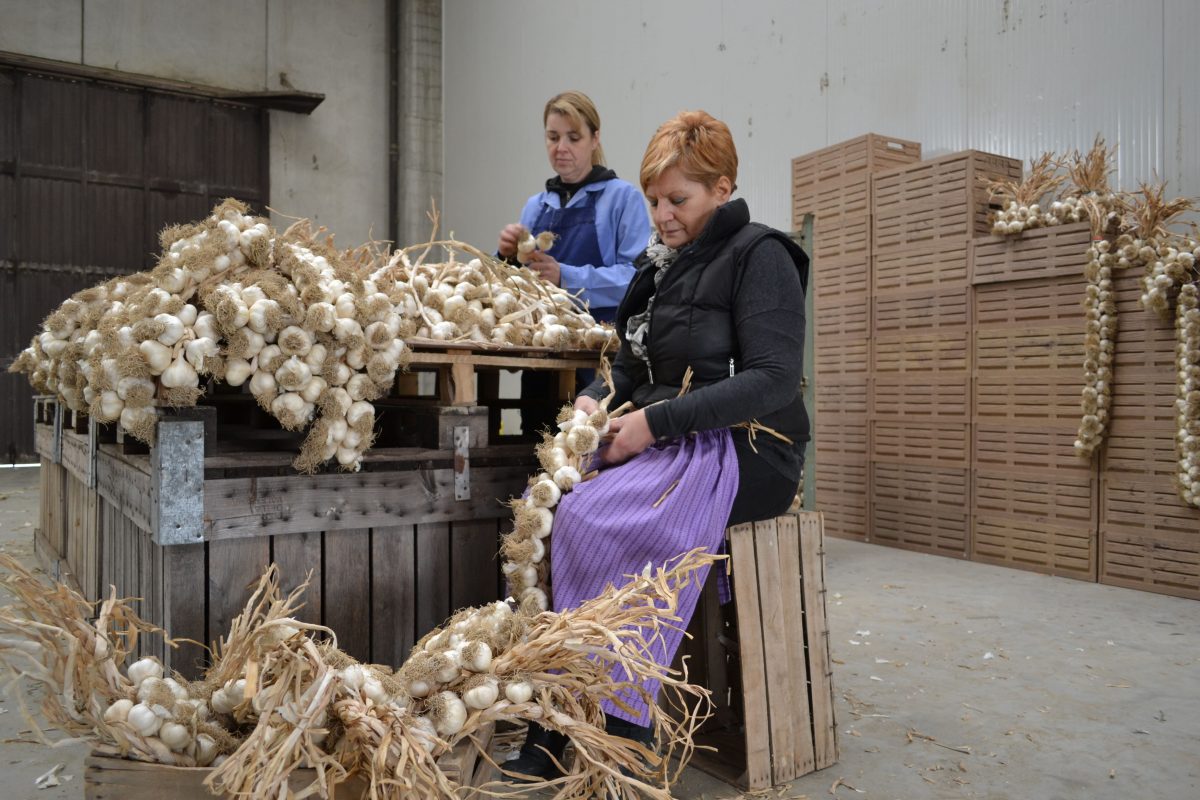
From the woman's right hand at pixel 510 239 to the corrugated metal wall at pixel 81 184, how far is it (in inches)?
335

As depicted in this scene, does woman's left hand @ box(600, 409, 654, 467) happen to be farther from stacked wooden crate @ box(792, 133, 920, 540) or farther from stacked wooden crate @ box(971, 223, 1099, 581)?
stacked wooden crate @ box(792, 133, 920, 540)

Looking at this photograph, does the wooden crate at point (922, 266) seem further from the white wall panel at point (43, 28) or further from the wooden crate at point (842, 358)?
the white wall panel at point (43, 28)

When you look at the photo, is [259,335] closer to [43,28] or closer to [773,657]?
[773,657]

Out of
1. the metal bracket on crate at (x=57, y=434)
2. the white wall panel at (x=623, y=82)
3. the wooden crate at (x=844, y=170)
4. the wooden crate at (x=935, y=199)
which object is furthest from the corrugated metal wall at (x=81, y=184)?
the wooden crate at (x=935, y=199)

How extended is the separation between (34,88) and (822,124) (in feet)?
27.6

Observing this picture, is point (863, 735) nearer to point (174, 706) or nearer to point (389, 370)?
point (389, 370)

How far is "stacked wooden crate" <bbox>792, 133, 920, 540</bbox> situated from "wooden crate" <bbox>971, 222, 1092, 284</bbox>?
2.84ft

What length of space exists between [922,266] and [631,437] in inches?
157

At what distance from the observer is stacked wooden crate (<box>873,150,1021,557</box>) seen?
5332 millimetres

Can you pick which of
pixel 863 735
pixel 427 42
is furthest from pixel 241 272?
pixel 427 42

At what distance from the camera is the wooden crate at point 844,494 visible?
5.99 meters

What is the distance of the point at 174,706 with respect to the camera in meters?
1.54

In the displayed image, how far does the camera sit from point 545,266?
306 cm

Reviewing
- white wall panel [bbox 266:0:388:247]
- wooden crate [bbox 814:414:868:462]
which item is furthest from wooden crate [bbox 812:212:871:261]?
white wall panel [bbox 266:0:388:247]
